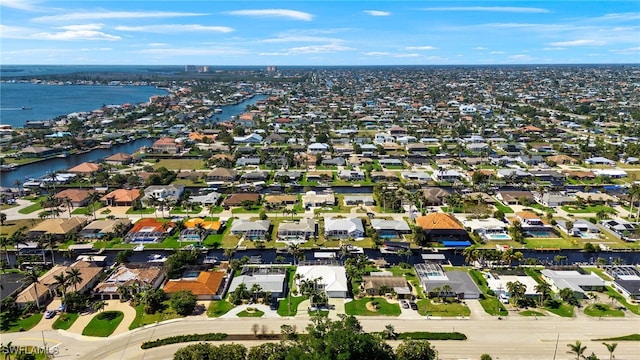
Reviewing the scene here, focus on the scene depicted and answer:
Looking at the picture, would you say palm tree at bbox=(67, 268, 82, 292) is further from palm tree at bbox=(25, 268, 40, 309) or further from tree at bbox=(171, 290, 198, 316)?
tree at bbox=(171, 290, 198, 316)

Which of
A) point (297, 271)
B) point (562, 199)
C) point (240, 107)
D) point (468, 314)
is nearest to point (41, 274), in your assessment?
point (297, 271)

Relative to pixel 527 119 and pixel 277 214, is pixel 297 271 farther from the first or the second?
pixel 527 119

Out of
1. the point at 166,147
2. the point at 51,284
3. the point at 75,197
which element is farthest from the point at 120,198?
the point at 166,147

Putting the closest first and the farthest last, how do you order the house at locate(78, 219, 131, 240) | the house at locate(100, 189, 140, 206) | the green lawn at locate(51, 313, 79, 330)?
the green lawn at locate(51, 313, 79, 330) → the house at locate(78, 219, 131, 240) → the house at locate(100, 189, 140, 206)

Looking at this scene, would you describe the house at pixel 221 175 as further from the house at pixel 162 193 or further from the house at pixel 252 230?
the house at pixel 252 230

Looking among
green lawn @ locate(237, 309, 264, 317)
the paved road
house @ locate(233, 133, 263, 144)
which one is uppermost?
house @ locate(233, 133, 263, 144)

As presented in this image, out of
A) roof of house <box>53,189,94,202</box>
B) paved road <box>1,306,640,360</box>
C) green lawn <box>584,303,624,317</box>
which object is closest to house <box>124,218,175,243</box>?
roof of house <box>53,189,94,202</box>

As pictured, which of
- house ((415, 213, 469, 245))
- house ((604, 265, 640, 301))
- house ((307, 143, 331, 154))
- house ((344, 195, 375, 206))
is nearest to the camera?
house ((604, 265, 640, 301))
